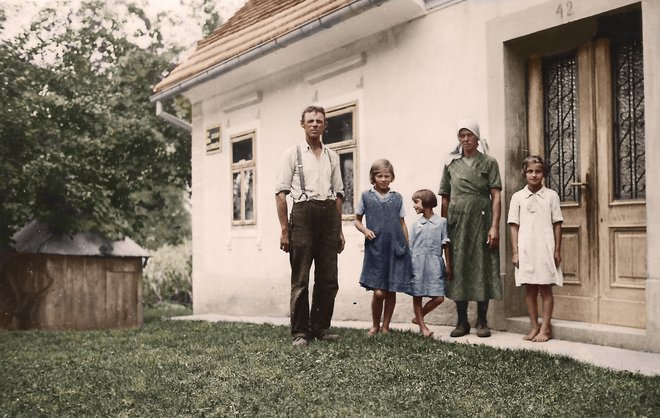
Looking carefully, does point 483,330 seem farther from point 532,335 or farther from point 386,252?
point 386,252

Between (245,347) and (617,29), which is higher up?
(617,29)

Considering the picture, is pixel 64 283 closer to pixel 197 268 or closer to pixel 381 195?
pixel 197 268

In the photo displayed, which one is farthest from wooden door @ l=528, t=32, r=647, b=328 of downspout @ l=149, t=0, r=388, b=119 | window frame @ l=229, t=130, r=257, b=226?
window frame @ l=229, t=130, r=257, b=226

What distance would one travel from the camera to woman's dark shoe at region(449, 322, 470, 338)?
5.54 meters

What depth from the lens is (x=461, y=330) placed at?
18.3ft

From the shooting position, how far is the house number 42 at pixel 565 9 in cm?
532

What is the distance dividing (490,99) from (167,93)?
6.31 meters

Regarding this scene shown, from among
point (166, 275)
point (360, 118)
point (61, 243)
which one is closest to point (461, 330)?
point (360, 118)

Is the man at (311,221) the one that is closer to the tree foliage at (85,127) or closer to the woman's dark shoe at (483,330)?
the woman's dark shoe at (483,330)

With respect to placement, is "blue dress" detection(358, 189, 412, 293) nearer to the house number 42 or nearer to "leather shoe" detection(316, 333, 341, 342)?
"leather shoe" detection(316, 333, 341, 342)

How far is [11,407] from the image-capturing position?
3.78 metres

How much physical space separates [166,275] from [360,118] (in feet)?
42.7

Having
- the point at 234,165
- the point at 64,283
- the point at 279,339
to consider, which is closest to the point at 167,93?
the point at 234,165

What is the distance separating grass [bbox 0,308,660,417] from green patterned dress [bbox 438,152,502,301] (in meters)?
0.63
